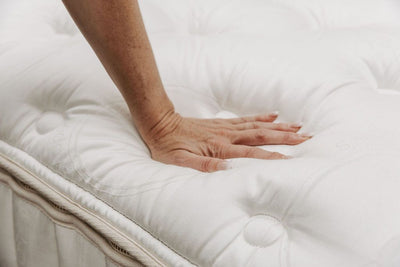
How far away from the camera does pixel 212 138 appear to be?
827 mm

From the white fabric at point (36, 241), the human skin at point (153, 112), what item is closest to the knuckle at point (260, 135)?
the human skin at point (153, 112)

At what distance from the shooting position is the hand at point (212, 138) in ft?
2.57

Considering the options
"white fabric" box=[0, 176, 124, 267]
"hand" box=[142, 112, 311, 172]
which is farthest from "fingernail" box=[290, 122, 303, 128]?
"white fabric" box=[0, 176, 124, 267]

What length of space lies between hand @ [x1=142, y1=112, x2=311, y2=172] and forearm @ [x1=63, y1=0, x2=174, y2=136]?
0.09 feet

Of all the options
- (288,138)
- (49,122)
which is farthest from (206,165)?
(49,122)

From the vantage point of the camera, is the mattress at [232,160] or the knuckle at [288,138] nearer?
the mattress at [232,160]

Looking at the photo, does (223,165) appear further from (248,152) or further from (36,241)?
(36,241)

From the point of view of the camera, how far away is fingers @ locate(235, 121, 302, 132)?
0.81m

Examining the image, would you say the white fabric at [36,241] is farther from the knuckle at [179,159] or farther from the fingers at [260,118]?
the fingers at [260,118]

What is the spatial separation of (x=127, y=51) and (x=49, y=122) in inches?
7.2

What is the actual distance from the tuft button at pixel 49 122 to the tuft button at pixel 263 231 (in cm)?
40

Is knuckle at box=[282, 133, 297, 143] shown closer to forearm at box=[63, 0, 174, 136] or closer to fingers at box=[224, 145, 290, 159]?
fingers at box=[224, 145, 290, 159]

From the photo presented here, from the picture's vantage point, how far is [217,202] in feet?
2.08

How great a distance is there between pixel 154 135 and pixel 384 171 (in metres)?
0.36
